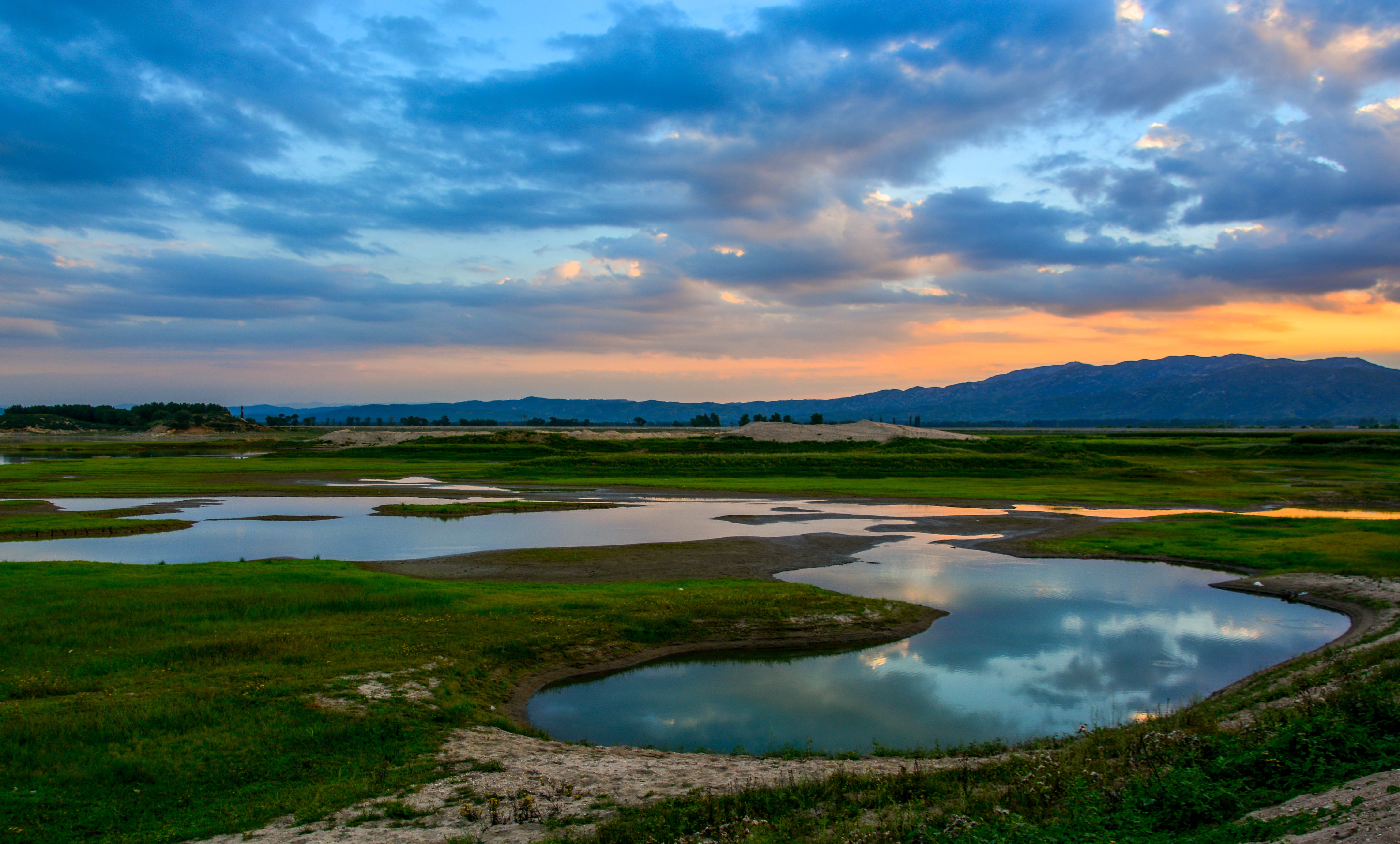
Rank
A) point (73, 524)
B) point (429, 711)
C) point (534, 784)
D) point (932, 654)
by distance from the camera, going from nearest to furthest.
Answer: point (534, 784), point (429, 711), point (932, 654), point (73, 524)

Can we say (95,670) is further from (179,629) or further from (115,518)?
(115,518)

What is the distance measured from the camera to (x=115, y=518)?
4338cm

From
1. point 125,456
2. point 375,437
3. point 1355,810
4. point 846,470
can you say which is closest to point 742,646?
point 1355,810

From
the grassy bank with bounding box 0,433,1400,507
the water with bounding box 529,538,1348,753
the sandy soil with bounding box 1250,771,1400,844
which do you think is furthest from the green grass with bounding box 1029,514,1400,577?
the sandy soil with bounding box 1250,771,1400,844

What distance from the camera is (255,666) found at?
52.2ft

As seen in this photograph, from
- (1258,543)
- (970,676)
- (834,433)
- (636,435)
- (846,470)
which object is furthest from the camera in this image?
(636,435)

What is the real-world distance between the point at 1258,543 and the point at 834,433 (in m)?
85.2

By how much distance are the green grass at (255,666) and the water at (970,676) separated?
219 cm

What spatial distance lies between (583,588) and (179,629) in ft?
39.2

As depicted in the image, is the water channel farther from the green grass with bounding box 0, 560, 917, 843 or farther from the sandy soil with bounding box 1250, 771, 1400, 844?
the sandy soil with bounding box 1250, 771, 1400, 844

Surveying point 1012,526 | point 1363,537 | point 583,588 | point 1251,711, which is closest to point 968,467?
point 1012,526

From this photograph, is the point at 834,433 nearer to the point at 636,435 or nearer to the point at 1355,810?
the point at 636,435

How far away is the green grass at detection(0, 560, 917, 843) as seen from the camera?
34.8 ft

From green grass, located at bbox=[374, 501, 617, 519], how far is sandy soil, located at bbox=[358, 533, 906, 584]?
15496 millimetres
